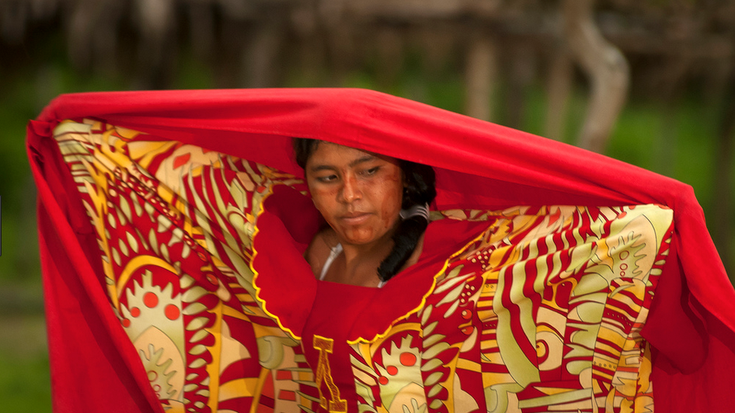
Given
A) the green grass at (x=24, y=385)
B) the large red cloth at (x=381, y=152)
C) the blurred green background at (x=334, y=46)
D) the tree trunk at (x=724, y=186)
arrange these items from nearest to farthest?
the large red cloth at (x=381, y=152), the green grass at (x=24, y=385), the blurred green background at (x=334, y=46), the tree trunk at (x=724, y=186)

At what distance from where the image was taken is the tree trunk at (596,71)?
11.4 feet

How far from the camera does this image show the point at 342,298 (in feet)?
4.85

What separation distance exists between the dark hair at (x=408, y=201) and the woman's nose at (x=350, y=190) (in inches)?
4.5

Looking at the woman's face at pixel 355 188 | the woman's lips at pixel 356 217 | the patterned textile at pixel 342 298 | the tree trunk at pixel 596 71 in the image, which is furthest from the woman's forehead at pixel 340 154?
the tree trunk at pixel 596 71

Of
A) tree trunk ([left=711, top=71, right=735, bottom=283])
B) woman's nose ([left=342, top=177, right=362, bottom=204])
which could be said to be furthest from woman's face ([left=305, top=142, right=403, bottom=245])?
tree trunk ([left=711, top=71, right=735, bottom=283])

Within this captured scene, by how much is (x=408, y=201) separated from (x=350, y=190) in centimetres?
19

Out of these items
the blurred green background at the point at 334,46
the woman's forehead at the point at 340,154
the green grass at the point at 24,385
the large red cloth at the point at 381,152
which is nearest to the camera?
the large red cloth at the point at 381,152

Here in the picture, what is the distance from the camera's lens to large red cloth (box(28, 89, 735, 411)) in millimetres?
1238

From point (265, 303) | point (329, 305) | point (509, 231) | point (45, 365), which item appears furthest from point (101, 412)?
point (45, 365)

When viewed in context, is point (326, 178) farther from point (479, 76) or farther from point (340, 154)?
point (479, 76)

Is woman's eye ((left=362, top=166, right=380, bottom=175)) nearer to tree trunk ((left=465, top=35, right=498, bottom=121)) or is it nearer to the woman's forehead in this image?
the woman's forehead

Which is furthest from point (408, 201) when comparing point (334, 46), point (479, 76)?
point (334, 46)

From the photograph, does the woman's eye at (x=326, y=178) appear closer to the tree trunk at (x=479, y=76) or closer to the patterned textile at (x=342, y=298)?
the patterned textile at (x=342, y=298)

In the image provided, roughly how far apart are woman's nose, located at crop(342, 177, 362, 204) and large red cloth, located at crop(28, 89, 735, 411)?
111mm
